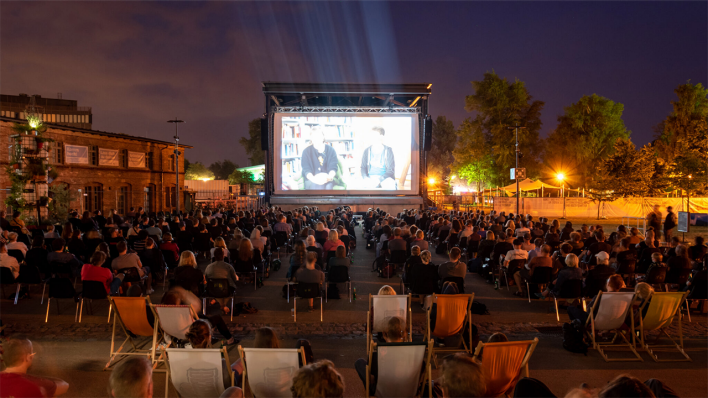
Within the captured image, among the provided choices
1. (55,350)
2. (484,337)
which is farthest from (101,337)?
(484,337)

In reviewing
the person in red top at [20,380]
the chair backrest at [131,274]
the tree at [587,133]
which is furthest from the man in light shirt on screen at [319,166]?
the tree at [587,133]

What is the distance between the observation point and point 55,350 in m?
4.67

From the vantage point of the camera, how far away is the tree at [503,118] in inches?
1407

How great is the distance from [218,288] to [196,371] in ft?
9.96

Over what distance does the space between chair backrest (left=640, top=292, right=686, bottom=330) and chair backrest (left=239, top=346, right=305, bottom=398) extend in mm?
3917

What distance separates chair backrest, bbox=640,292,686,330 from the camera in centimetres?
457

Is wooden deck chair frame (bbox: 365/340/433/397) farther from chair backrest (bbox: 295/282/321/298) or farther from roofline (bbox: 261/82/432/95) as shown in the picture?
roofline (bbox: 261/82/432/95)

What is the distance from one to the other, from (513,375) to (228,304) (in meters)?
4.68

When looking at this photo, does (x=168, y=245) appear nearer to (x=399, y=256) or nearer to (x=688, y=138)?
(x=399, y=256)

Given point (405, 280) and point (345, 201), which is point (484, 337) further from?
point (345, 201)

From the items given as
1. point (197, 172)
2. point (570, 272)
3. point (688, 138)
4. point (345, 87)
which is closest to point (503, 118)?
point (688, 138)

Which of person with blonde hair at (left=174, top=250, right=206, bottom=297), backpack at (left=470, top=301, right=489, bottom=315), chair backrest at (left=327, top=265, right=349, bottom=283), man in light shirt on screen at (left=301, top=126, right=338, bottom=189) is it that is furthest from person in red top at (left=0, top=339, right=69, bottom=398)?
man in light shirt on screen at (left=301, top=126, right=338, bottom=189)

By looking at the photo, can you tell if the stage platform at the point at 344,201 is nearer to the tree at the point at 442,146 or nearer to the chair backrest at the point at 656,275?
the chair backrest at the point at 656,275

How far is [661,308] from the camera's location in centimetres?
463
